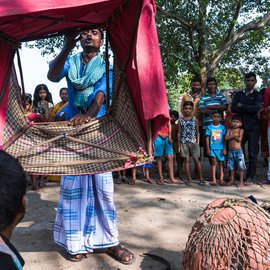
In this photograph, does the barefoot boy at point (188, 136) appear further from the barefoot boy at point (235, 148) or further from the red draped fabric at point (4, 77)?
the red draped fabric at point (4, 77)

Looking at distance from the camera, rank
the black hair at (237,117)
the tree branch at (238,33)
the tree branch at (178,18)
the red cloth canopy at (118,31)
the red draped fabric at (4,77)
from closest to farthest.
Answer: the red cloth canopy at (118,31) → the red draped fabric at (4,77) → the black hair at (237,117) → the tree branch at (178,18) → the tree branch at (238,33)

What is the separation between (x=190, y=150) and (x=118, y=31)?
357 centimetres

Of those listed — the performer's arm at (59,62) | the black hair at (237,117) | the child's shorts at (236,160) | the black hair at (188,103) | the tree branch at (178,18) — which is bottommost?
the child's shorts at (236,160)

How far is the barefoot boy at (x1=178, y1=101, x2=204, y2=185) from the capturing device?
6098 millimetres

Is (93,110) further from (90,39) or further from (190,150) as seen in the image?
(190,150)

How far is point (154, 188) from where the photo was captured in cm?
558

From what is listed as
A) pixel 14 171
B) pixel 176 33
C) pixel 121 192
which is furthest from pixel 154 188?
pixel 176 33

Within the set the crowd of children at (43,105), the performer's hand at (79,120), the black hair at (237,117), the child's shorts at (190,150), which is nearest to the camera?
the performer's hand at (79,120)

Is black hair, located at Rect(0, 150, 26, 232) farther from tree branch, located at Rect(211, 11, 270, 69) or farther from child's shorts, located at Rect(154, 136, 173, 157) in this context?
tree branch, located at Rect(211, 11, 270, 69)

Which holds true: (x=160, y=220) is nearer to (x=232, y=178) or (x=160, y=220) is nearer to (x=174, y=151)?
(x=232, y=178)

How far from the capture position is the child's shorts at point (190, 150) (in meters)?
6.10

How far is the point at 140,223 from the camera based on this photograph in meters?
3.90

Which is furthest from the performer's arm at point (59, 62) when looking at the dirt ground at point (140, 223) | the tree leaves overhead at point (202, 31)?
the tree leaves overhead at point (202, 31)

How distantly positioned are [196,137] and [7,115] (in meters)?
3.80
